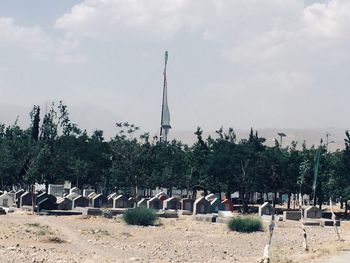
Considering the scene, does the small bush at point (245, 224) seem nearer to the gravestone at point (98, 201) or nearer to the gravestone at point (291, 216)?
the gravestone at point (291, 216)

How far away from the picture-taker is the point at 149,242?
36281mm

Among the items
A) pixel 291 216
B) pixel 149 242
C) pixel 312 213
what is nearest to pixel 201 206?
pixel 291 216

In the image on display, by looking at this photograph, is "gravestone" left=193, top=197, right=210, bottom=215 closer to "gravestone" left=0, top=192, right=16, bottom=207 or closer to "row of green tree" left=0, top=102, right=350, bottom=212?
"row of green tree" left=0, top=102, right=350, bottom=212

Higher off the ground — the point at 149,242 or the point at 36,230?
the point at 36,230

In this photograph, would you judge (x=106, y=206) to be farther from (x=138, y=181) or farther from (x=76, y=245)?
(x=76, y=245)

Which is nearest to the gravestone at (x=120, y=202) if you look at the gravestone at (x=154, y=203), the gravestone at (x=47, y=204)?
the gravestone at (x=154, y=203)

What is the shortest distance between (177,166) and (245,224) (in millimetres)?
39278

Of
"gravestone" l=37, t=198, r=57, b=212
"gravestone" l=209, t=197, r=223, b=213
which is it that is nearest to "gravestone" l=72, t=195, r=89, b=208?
"gravestone" l=37, t=198, r=57, b=212

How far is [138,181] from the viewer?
69.9m

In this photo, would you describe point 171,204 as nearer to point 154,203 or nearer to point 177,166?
point 154,203

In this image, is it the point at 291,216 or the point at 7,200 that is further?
the point at 7,200

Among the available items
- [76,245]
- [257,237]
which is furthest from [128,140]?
[76,245]

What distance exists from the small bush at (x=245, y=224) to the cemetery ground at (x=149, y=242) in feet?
2.03

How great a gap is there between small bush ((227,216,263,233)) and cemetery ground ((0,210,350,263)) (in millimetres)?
618
